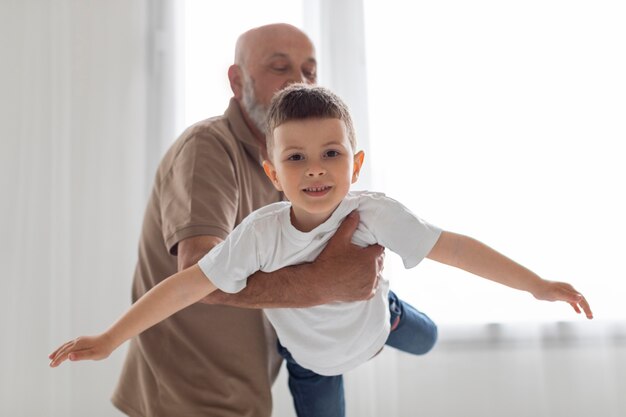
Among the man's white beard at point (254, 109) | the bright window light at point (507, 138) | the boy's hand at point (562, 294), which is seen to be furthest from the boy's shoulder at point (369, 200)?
the bright window light at point (507, 138)

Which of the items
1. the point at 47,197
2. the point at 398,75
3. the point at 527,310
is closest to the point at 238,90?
the point at 398,75

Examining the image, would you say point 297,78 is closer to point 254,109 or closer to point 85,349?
point 254,109

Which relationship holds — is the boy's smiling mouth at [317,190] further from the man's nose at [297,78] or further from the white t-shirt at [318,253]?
the man's nose at [297,78]

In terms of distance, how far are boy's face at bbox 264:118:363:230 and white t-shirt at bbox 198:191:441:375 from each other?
7 cm

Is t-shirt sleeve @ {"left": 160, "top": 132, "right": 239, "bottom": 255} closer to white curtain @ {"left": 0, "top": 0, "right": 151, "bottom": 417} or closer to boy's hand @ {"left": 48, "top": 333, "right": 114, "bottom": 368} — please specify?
boy's hand @ {"left": 48, "top": 333, "right": 114, "bottom": 368}

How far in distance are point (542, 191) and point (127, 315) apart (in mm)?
1585

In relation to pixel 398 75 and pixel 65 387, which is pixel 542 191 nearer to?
pixel 398 75

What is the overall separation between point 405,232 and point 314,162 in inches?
8.3

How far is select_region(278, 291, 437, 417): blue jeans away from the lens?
4.71 feet

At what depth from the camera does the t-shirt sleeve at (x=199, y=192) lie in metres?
1.36

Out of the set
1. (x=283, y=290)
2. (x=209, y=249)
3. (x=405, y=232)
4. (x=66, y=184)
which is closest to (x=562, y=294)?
(x=405, y=232)

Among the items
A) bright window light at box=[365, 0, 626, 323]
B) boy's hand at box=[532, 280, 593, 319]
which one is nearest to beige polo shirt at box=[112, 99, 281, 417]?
boy's hand at box=[532, 280, 593, 319]

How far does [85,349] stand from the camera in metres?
1.13

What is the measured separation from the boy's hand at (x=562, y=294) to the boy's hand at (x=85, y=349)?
0.75 meters
